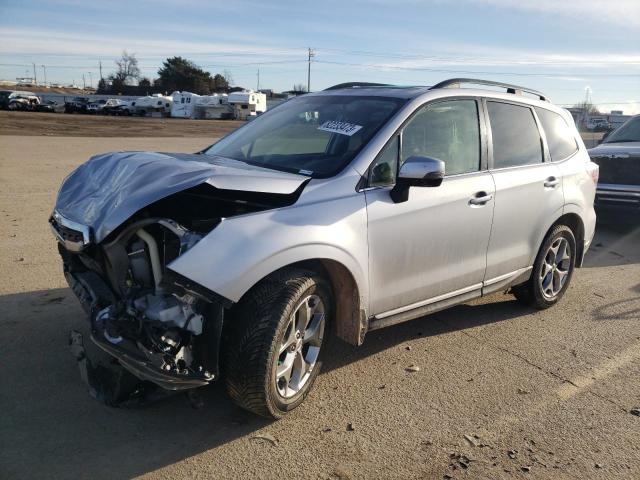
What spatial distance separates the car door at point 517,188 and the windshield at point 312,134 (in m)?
1.11

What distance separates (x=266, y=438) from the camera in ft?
10.6

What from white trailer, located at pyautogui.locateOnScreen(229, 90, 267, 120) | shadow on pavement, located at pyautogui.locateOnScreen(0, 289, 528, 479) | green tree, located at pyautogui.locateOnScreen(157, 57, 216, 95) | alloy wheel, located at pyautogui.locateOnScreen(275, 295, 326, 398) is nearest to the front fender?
alloy wheel, located at pyautogui.locateOnScreen(275, 295, 326, 398)

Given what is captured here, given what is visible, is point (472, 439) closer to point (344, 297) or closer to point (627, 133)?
point (344, 297)

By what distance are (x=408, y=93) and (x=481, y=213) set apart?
3.48ft

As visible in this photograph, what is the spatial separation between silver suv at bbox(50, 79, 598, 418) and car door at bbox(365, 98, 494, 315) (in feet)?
0.04

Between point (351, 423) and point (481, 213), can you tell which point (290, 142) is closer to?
point (481, 213)

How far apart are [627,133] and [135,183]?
952cm

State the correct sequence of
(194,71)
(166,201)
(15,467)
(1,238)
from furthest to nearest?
(194,71), (1,238), (166,201), (15,467)

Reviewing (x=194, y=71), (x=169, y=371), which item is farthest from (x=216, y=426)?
(x=194, y=71)

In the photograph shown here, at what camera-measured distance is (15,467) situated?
2.84 meters

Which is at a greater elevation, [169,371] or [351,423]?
[169,371]

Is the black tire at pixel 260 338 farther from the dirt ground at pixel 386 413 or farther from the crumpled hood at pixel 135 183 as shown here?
the crumpled hood at pixel 135 183

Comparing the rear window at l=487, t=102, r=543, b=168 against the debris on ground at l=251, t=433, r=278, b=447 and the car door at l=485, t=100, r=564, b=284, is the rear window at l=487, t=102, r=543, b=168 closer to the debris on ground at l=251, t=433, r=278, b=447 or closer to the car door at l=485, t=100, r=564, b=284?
the car door at l=485, t=100, r=564, b=284

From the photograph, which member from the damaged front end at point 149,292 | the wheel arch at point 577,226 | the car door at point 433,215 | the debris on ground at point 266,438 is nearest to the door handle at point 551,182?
the wheel arch at point 577,226
